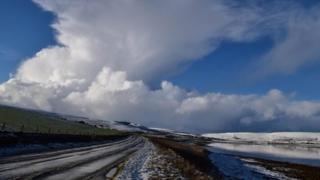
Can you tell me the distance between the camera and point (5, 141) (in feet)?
127

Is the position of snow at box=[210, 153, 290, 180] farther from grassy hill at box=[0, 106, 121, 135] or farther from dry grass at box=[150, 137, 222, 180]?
grassy hill at box=[0, 106, 121, 135]

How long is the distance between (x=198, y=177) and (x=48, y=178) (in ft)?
34.8

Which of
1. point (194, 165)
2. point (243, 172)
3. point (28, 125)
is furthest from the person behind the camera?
point (28, 125)

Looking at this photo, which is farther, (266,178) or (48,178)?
(266,178)

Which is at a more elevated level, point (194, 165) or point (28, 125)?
point (28, 125)

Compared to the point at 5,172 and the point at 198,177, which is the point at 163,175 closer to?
the point at 198,177

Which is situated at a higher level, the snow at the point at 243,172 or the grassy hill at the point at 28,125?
the grassy hill at the point at 28,125

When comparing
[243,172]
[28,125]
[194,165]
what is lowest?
[243,172]

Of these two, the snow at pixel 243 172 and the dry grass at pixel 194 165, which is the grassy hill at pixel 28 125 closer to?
the dry grass at pixel 194 165

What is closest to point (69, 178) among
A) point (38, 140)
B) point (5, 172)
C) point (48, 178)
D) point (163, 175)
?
point (48, 178)

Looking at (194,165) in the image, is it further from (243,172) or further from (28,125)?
(28,125)

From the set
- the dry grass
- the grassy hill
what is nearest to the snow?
the dry grass

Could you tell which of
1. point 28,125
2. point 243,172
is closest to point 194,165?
point 243,172

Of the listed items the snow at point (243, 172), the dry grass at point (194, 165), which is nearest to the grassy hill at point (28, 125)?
the dry grass at point (194, 165)
